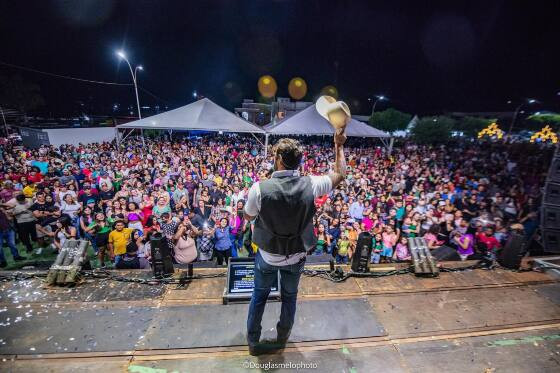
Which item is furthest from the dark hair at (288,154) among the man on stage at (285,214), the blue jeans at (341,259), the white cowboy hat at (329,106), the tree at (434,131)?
the tree at (434,131)

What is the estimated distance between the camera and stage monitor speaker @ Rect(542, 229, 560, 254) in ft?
17.6

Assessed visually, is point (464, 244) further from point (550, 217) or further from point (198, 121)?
point (198, 121)

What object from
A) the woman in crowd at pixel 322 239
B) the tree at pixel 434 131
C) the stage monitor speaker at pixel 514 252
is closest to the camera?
the stage monitor speaker at pixel 514 252

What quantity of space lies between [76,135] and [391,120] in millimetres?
39618

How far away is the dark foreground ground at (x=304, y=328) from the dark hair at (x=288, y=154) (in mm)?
1785

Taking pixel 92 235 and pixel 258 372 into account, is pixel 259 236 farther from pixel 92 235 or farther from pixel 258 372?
pixel 92 235

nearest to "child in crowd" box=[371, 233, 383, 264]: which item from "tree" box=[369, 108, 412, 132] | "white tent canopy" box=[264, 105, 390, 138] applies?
"white tent canopy" box=[264, 105, 390, 138]

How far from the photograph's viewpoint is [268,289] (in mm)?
2314

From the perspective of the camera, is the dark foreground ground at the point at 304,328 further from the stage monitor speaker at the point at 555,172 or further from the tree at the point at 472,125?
the tree at the point at 472,125

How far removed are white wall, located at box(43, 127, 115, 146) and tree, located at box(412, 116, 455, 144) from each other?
3735 centimetres

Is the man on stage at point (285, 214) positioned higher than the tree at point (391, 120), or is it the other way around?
the tree at point (391, 120)

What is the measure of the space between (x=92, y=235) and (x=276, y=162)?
5419 millimetres

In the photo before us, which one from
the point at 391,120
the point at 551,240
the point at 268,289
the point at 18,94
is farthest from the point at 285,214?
the point at 18,94

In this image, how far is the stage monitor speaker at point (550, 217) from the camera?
5.33 m
